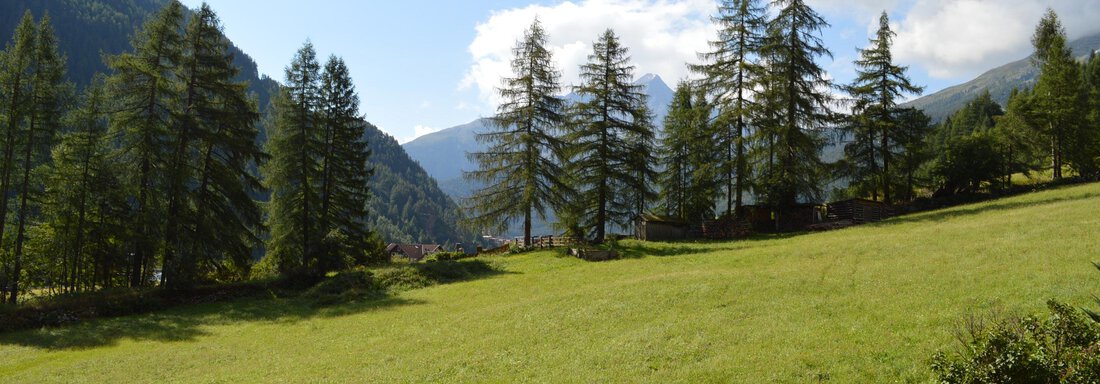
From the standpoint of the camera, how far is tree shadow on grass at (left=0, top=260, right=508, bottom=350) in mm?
23281

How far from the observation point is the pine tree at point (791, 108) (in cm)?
3919

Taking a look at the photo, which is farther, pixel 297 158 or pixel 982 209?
pixel 297 158

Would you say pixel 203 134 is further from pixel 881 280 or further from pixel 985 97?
pixel 985 97

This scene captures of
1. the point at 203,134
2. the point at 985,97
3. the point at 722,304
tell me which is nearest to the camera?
the point at 722,304

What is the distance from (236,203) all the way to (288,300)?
945cm

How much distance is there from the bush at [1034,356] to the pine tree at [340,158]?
35047 millimetres

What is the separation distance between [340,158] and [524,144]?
13193mm

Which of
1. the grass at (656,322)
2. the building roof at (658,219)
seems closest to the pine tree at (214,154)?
the grass at (656,322)

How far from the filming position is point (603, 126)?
4084 centimetres

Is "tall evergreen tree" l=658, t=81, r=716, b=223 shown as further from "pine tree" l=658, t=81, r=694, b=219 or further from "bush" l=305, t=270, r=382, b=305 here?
"bush" l=305, t=270, r=382, b=305

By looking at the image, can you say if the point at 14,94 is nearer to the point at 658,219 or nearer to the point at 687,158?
the point at 658,219

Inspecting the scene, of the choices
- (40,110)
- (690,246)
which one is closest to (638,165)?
(690,246)

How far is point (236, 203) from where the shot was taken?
35.7 metres

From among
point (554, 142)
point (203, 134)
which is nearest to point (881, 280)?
point (554, 142)
